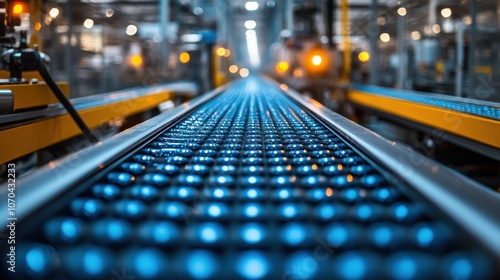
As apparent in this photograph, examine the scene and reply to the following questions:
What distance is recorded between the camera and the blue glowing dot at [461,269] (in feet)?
2.78

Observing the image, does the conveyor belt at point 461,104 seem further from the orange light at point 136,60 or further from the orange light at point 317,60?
the orange light at point 136,60

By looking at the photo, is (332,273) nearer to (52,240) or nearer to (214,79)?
(52,240)

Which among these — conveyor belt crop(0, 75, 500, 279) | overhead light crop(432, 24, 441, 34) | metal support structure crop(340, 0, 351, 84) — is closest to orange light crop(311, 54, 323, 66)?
metal support structure crop(340, 0, 351, 84)

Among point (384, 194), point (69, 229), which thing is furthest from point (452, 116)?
point (69, 229)

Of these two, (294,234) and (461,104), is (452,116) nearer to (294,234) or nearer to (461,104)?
(461,104)

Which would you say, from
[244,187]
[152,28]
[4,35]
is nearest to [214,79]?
[152,28]

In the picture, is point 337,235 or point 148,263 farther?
point 337,235

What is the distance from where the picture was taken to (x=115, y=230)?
3.47 feet

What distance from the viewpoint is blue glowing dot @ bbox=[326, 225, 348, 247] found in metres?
1.01

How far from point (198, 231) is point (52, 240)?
0.98 ft

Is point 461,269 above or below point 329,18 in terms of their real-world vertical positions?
below

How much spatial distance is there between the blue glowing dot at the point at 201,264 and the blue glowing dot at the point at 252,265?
1.9 inches

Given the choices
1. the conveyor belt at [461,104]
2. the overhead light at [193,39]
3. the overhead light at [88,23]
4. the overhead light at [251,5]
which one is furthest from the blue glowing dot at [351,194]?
the overhead light at [251,5]

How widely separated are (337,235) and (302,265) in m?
0.15
